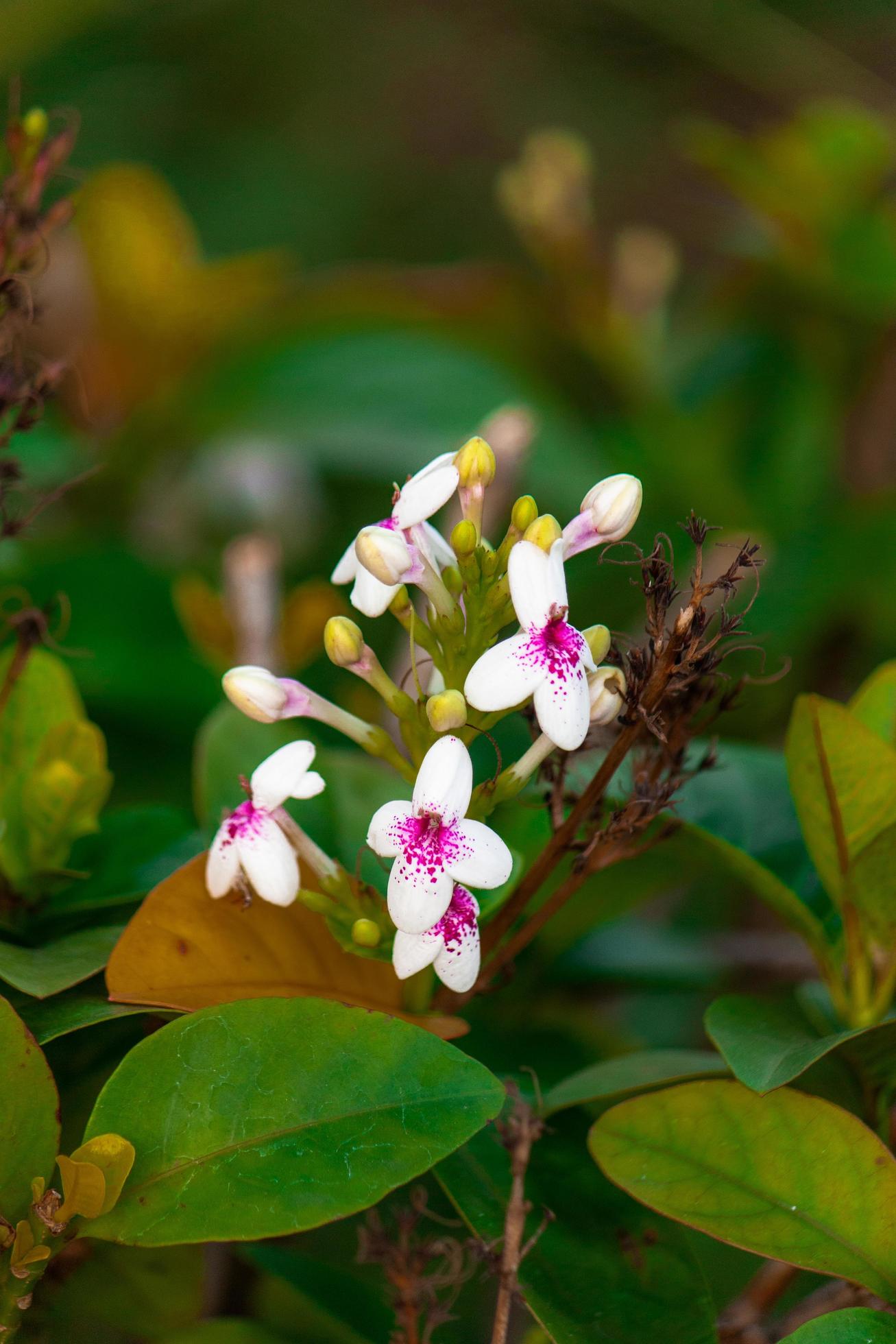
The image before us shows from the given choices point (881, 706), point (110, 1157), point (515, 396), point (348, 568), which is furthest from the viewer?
point (515, 396)

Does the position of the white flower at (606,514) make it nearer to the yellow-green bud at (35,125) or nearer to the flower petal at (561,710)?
the flower petal at (561,710)

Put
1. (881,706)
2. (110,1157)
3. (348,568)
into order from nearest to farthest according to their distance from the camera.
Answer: (110,1157)
(348,568)
(881,706)

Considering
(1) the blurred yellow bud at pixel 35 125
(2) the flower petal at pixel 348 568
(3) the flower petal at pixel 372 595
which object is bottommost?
(2) the flower petal at pixel 348 568

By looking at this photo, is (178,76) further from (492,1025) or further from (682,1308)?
(682,1308)

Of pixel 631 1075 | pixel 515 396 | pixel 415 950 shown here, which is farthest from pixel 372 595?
pixel 515 396

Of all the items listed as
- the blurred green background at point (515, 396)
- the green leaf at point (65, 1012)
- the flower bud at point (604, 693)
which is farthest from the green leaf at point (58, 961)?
the blurred green background at point (515, 396)

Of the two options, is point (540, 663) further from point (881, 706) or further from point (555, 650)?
point (881, 706)

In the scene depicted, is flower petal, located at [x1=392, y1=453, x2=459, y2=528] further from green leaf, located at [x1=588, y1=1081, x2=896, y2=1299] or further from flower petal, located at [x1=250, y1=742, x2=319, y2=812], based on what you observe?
green leaf, located at [x1=588, y1=1081, x2=896, y2=1299]
